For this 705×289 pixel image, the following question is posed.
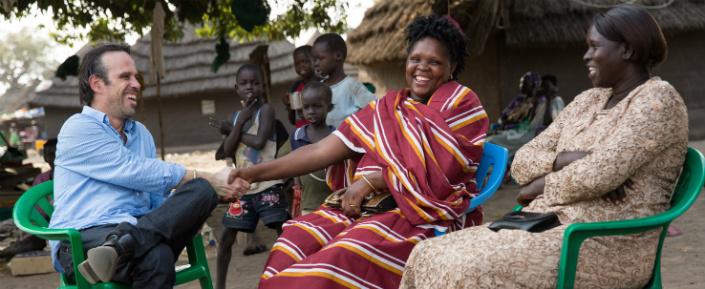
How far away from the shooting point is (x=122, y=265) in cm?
296

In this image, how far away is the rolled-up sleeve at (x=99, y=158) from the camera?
3.13 metres

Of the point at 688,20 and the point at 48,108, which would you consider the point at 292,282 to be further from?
the point at 48,108

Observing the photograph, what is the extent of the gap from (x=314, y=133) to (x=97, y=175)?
5.65 ft

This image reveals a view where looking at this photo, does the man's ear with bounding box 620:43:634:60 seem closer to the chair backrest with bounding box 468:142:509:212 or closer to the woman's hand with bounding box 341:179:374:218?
the chair backrest with bounding box 468:142:509:212

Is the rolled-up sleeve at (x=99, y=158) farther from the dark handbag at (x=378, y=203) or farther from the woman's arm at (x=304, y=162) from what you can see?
the dark handbag at (x=378, y=203)

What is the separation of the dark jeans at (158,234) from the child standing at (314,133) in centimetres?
140

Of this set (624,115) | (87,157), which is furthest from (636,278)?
(87,157)

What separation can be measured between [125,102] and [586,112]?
193cm

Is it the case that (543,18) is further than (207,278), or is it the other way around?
(543,18)

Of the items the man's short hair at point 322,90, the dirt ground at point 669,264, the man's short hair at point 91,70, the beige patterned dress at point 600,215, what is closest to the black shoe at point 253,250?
the dirt ground at point 669,264

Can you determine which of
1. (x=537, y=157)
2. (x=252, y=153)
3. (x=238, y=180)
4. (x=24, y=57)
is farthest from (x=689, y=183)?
(x=24, y=57)

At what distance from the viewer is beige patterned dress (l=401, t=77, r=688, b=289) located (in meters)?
2.47

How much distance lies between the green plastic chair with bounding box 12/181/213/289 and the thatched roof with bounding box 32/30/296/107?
17873mm

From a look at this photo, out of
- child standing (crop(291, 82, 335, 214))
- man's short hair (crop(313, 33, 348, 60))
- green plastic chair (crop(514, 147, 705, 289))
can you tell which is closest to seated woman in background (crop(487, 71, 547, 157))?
man's short hair (crop(313, 33, 348, 60))
